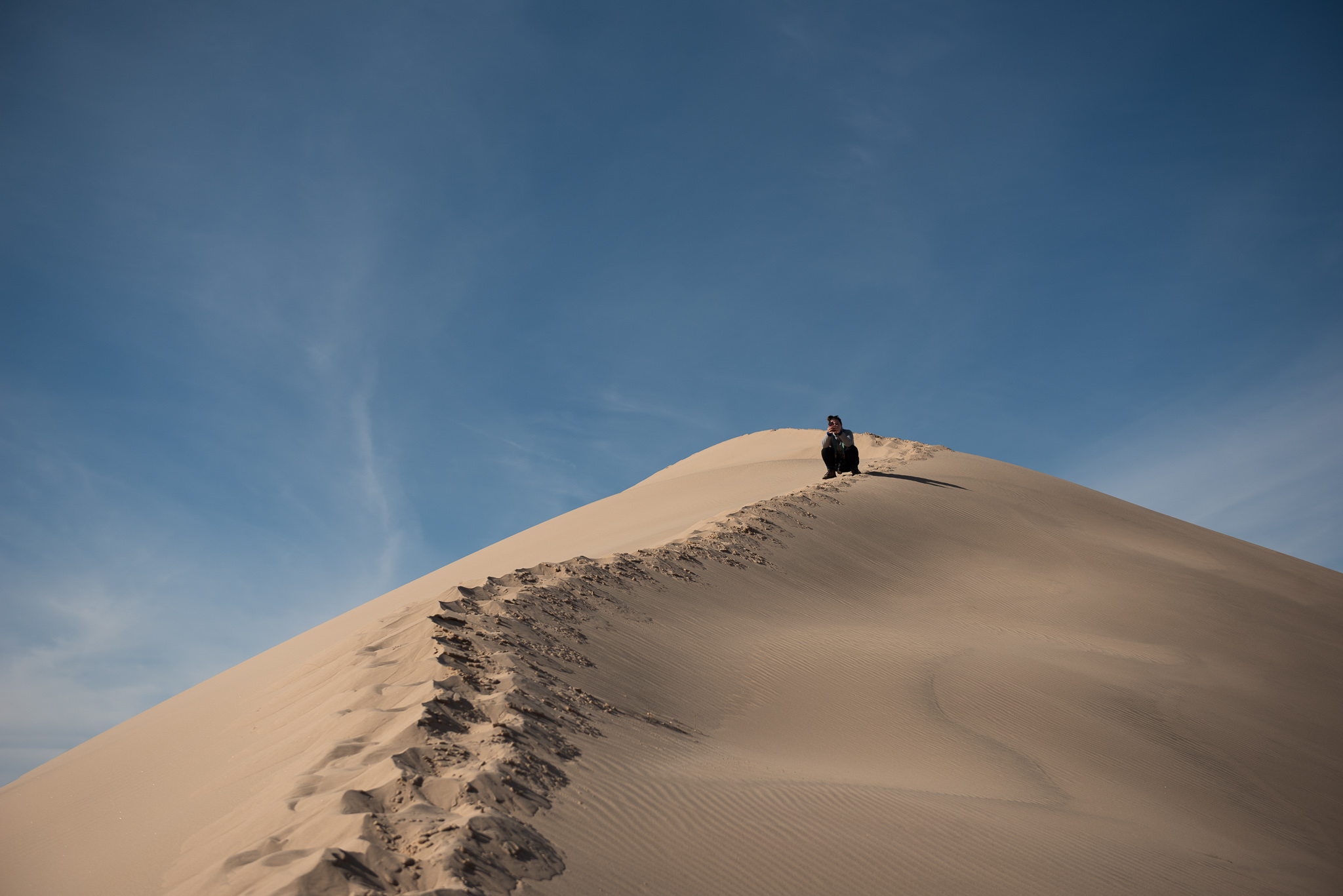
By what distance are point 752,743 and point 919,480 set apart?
12.7m

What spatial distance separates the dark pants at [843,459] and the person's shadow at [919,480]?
0.41 metres

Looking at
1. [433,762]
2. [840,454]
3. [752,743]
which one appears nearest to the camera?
[433,762]

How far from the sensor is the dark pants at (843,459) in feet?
57.0

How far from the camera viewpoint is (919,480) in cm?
1772

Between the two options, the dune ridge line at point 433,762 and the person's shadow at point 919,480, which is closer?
the dune ridge line at point 433,762

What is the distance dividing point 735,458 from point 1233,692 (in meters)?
20.4

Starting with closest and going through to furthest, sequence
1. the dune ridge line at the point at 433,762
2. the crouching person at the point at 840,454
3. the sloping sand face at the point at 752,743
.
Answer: the dune ridge line at the point at 433,762 < the sloping sand face at the point at 752,743 < the crouching person at the point at 840,454

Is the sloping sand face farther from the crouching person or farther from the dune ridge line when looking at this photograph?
the crouching person

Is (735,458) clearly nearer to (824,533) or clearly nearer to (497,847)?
(824,533)

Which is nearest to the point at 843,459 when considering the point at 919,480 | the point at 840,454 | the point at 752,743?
the point at 840,454

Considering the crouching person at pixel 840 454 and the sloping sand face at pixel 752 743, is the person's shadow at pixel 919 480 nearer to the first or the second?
the crouching person at pixel 840 454

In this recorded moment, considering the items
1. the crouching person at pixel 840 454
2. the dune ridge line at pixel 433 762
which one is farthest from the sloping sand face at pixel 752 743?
the crouching person at pixel 840 454

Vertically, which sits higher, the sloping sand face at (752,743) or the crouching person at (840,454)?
the crouching person at (840,454)

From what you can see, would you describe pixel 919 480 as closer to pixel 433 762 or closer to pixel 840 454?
pixel 840 454
